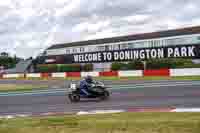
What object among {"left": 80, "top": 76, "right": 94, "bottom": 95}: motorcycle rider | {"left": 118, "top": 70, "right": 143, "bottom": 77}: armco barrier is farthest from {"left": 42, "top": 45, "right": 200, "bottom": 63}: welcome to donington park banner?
{"left": 80, "top": 76, "right": 94, "bottom": 95}: motorcycle rider

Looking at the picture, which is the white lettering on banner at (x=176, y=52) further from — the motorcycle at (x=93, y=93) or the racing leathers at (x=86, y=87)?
the racing leathers at (x=86, y=87)

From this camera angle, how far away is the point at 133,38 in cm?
5775

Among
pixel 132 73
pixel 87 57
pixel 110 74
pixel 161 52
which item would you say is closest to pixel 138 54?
pixel 161 52

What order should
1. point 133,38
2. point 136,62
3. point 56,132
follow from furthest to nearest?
1. point 133,38
2. point 136,62
3. point 56,132

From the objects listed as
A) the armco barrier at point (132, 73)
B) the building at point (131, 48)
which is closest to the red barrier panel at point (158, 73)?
the armco barrier at point (132, 73)

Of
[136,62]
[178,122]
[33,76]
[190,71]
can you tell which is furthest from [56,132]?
[33,76]

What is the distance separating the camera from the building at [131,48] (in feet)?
155

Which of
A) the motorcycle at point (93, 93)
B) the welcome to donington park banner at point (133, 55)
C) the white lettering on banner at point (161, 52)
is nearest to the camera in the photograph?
the motorcycle at point (93, 93)

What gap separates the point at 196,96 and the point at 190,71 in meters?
19.0

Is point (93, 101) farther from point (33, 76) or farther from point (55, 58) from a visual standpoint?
point (55, 58)

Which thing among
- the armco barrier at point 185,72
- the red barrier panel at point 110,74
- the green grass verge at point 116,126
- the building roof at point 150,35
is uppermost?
the building roof at point 150,35

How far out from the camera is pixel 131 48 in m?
55.6

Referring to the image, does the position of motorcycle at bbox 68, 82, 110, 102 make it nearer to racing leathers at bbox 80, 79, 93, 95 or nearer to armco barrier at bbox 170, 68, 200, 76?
racing leathers at bbox 80, 79, 93, 95

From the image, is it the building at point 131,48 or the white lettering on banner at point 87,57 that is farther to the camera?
the white lettering on banner at point 87,57
